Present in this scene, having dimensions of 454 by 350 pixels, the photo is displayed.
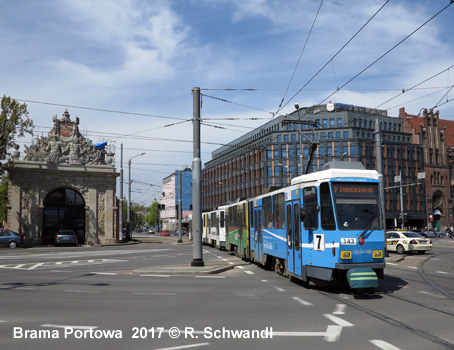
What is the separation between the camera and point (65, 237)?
139 ft

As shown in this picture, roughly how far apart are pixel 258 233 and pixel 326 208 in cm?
770

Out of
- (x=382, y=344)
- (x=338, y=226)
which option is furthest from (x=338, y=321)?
(x=338, y=226)

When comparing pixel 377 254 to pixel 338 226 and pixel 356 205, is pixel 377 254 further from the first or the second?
pixel 356 205

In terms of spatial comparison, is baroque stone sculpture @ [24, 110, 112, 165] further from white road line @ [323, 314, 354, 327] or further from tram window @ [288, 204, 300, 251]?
white road line @ [323, 314, 354, 327]

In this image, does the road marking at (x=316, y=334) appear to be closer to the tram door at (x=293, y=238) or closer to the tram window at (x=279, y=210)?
the tram door at (x=293, y=238)

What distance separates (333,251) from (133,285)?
21.1 feet

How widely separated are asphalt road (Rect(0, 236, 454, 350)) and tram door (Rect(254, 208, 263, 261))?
333 centimetres

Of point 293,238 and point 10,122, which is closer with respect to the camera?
point 293,238

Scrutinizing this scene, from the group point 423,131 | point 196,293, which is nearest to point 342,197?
point 196,293

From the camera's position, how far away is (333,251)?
11.6 m

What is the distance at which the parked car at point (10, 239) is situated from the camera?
4009 centimetres

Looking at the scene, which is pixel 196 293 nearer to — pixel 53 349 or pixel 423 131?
pixel 53 349

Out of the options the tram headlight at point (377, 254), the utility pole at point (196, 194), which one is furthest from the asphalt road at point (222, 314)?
the utility pole at point (196, 194)

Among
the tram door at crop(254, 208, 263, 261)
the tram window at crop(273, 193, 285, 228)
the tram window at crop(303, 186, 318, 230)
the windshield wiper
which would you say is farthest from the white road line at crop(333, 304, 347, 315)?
the tram door at crop(254, 208, 263, 261)
